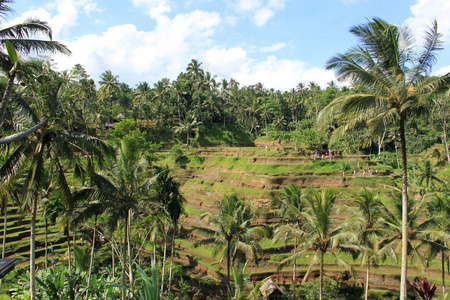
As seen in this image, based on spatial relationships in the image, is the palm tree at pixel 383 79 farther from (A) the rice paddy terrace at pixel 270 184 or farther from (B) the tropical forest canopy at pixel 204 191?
(A) the rice paddy terrace at pixel 270 184

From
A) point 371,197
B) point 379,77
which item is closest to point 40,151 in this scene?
point 379,77

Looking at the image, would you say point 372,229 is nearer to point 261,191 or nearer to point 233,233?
point 233,233

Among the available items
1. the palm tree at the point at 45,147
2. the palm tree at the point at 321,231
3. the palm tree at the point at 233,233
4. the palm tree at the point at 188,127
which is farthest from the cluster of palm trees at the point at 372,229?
the palm tree at the point at 188,127

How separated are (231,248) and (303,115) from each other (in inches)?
2162

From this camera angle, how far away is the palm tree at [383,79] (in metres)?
7.80

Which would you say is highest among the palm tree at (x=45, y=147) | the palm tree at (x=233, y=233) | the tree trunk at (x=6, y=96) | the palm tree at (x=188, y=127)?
the palm tree at (x=188, y=127)

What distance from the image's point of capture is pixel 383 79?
27.2 ft

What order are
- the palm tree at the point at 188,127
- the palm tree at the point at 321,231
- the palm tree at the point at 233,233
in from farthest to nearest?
the palm tree at the point at 188,127
the palm tree at the point at 233,233
the palm tree at the point at 321,231

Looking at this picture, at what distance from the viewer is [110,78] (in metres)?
50.1

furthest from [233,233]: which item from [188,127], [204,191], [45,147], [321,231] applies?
[188,127]

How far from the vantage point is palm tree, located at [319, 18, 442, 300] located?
25.6ft

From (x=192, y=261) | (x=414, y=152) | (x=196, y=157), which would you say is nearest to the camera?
(x=192, y=261)

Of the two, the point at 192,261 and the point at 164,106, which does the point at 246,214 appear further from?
the point at 164,106

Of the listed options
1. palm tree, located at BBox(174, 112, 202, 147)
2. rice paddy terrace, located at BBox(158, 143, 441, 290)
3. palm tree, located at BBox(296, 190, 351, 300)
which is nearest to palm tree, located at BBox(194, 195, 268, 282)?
palm tree, located at BBox(296, 190, 351, 300)
